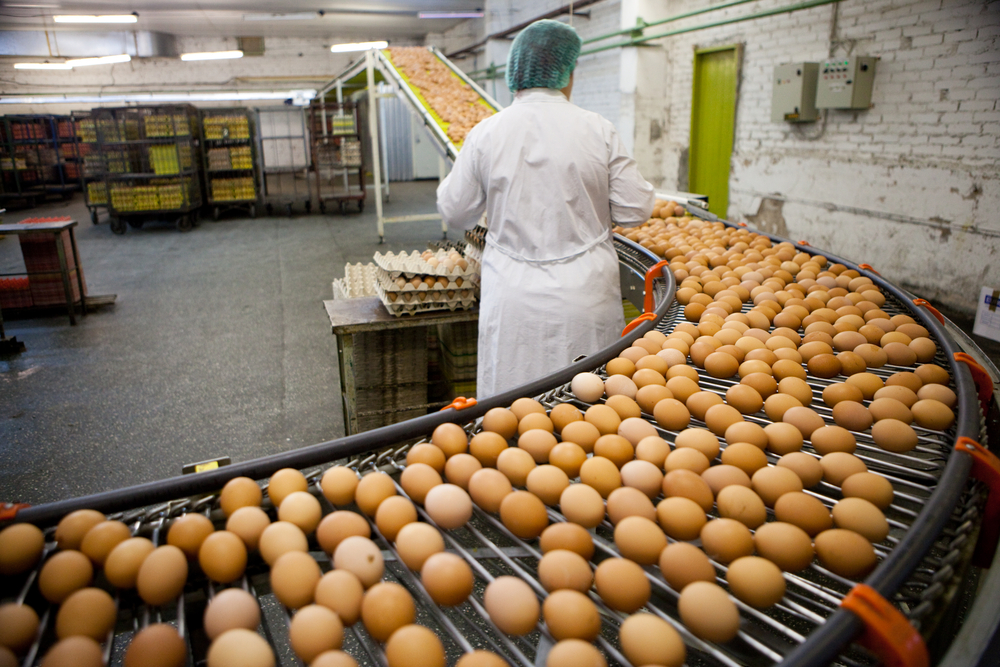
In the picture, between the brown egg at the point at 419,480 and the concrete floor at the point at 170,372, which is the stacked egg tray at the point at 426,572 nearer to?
the brown egg at the point at 419,480

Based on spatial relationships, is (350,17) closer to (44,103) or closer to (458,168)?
(44,103)

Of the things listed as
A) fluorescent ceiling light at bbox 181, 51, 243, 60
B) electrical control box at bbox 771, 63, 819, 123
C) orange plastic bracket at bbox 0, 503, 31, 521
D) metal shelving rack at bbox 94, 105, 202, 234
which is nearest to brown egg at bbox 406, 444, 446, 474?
orange plastic bracket at bbox 0, 503, 31, 521

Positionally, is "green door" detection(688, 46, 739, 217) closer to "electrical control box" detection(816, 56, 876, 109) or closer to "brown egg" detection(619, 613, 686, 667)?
"electrical control box" detection(816, 56, 876, 109)

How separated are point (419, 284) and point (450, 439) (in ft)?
5.52

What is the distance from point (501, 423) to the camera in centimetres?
121

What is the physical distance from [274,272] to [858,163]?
602cm

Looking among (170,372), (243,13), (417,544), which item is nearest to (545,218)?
(417,544)

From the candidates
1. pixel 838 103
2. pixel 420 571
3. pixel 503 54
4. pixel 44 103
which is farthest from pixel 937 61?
pixel 44 103

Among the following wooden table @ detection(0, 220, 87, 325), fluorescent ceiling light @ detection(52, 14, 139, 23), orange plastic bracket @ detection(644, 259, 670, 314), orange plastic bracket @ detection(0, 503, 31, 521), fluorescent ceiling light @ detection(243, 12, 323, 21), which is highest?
fluorescent ceiling light @ detection(243, 12, 323, 21)

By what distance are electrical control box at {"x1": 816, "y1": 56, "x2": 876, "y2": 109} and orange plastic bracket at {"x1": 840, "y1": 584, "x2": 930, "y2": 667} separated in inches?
221

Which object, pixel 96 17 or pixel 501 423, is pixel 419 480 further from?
pixel 96 17

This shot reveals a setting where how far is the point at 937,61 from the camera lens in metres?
4.68

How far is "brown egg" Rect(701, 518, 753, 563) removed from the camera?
898mm

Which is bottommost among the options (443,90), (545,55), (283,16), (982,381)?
(982,381)
